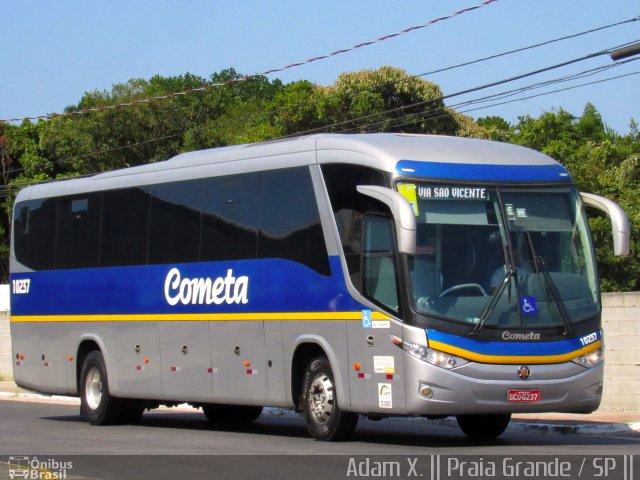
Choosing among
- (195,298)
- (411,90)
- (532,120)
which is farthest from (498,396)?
(532,120)

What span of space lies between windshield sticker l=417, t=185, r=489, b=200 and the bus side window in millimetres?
507

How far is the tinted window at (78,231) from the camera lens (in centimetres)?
2045

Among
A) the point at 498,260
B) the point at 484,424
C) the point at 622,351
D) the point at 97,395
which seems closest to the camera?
the point at 498,260

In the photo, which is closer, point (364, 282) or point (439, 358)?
point (439, 358)

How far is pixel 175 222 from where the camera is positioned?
1848cm

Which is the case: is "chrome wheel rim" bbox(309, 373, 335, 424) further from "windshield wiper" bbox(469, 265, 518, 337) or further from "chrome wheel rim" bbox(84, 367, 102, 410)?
"chrome wheel rim" bbox(84, 367, 102, 410)

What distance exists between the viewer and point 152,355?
18891 mm

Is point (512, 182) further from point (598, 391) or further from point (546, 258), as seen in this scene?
point (598, 391)

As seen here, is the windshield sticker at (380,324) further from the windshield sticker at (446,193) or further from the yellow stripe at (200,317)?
the windshield sticker at (446,193)

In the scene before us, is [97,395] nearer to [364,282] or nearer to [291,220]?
[291,220]

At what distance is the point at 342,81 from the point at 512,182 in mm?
40162

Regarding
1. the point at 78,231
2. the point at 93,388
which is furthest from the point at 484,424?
the point at 78,231

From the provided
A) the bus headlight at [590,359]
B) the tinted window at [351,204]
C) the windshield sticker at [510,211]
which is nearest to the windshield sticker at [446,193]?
the windshield sticker at [510,211]

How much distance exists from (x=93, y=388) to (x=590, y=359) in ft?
29.2
